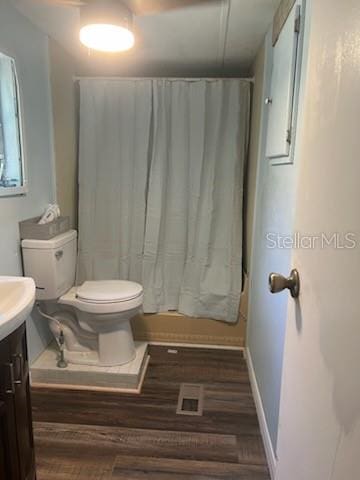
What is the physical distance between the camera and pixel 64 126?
7.95 ft

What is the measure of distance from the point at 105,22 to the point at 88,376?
1.94 metres

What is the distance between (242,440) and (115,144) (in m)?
2.05

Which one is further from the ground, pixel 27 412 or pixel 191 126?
pixel 191 126

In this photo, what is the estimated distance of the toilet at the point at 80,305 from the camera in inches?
80.4

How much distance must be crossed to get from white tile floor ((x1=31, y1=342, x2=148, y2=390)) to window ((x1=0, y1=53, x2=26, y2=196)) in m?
1.11

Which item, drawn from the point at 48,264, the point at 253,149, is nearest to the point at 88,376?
the point at 48,264

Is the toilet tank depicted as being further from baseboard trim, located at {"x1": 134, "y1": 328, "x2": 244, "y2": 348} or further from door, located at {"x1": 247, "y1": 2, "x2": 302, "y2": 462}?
door, located at {"x1": 247, "y1": 2, "x2": 302, "y2": 462}

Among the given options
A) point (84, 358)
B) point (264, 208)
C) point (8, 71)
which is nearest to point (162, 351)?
point (84, 358)

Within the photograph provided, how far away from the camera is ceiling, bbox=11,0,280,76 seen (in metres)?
1.74

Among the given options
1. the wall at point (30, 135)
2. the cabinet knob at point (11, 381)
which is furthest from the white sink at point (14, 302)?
the wall at point (30, 135)

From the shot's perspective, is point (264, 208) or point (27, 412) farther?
point (264, 208)

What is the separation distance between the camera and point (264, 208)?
195 centimetres

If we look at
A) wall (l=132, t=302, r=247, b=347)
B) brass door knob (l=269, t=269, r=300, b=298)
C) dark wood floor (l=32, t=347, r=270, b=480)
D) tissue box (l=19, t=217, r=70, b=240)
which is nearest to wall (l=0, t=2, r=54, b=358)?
tissue box (l=19, t=217, r=70, b=240)

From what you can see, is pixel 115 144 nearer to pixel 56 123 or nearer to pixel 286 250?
pixel 56 123
